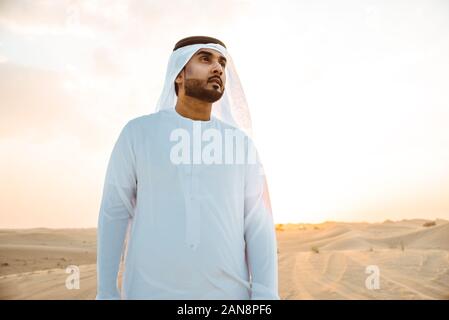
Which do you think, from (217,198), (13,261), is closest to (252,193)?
(217,198)

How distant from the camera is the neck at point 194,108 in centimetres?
290

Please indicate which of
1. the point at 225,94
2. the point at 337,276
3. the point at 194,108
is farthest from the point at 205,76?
the point at 337,276

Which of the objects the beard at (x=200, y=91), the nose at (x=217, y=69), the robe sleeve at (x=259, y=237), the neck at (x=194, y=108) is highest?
the nose at (x=217, y=69)

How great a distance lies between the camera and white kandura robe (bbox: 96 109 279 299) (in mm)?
2514

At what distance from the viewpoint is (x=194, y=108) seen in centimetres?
290

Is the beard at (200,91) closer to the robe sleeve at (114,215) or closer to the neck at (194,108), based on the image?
the neck at (194,108)

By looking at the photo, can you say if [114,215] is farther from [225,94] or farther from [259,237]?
[225,94]

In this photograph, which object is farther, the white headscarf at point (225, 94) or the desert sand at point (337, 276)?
the desert sand at point (337, 276)

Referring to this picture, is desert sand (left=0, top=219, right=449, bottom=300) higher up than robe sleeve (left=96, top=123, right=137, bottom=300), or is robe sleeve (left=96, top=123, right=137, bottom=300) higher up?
robe sleeve (left=96, top=123, right=137, bottom=300)

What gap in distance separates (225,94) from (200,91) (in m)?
0.41

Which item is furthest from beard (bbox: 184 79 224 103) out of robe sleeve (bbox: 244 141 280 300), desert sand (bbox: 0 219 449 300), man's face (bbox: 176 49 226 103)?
desert sand (bbox: 0 219 449 300)

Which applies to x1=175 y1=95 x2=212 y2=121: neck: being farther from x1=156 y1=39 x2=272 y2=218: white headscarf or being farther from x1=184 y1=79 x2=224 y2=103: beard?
x1=156 y1=39 x2=272 y2=218: white headscarf

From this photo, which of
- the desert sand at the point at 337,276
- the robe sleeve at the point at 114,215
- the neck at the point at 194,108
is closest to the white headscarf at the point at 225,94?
the neck at the point at 194,108
